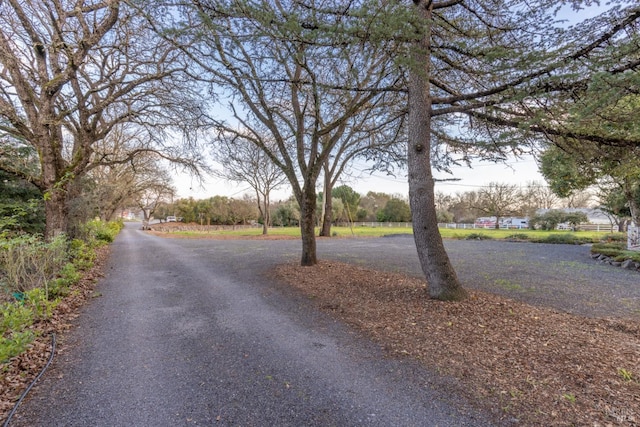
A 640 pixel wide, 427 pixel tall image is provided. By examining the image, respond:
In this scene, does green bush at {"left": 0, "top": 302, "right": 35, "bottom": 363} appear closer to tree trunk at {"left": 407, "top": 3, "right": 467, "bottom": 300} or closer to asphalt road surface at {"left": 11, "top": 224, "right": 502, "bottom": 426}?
asphalt road surface at {"left": 11, "top": 224, "right": 502, "bottom": 426}

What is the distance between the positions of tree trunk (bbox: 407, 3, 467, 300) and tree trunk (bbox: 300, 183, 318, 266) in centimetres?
343

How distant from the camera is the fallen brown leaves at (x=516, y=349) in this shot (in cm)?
219

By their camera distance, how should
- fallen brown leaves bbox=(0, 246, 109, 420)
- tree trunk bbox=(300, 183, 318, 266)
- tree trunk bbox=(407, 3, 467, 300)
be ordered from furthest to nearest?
tree trunk bbox=(300, 183, 318, 266) < tree trunk bbox=(407, 3, 467, 300) < fallen brown leaves bbox=(0, 246, 109, 420)

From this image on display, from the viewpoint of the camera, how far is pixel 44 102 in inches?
286

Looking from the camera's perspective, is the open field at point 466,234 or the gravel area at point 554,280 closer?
the gravel area at point 554,280

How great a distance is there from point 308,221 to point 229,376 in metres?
5.18

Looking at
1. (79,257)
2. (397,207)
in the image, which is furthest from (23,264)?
(397,207)

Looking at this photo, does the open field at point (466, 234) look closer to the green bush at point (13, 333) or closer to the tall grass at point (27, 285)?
the tall grass at point (27, 285)

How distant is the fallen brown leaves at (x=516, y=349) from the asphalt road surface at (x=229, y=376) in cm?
Answer: 32

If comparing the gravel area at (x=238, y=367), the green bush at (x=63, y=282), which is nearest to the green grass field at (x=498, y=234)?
the gravel area at (x=238, y=367)

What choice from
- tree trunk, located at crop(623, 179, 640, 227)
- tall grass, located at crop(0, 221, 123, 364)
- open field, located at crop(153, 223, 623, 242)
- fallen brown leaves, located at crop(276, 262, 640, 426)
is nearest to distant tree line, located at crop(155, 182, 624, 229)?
open field, located at crop(153, 223, 623, 242)

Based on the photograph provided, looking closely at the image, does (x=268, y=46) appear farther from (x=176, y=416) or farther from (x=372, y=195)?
(x=372, y=195)

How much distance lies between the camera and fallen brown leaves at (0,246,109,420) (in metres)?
2.43

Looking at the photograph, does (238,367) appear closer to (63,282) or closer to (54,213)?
(63,282)
